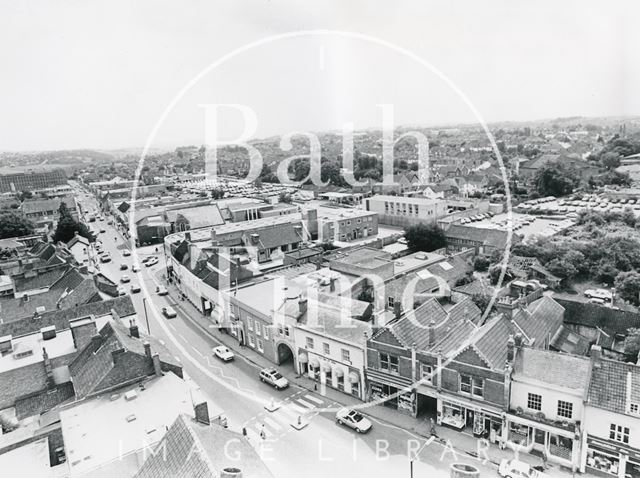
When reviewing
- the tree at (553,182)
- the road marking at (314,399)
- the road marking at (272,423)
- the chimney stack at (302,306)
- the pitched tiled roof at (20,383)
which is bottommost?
the road marking at (272,423)

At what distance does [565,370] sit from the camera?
27156mm

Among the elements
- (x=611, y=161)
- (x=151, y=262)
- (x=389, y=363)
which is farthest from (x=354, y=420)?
(x=611, y=161)

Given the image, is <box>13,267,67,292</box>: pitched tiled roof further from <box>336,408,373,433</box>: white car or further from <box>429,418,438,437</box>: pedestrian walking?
<box>429,418,438,437</box>: pedestrian walking

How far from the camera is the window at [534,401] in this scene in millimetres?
26938

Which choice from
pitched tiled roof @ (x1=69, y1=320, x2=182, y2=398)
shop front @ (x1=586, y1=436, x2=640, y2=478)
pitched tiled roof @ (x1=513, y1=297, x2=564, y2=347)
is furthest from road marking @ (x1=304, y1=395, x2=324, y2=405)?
shop front @ (x1=586, y1=436, x2=640, y2=478)

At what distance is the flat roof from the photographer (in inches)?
898

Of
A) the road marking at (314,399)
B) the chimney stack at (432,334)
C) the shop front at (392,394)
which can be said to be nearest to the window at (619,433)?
the chimney stack at (432,334)

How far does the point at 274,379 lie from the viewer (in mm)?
36219

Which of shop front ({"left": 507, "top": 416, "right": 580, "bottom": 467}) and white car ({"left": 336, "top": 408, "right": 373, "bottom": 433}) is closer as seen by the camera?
shop front ({"left": 507, "top": 416, "right": 580, "bottom": 467})

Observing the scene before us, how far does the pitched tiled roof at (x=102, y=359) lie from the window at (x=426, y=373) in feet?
57.8

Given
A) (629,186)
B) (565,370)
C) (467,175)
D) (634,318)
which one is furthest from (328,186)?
(565,370)

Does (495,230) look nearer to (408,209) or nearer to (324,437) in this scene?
(408,209)

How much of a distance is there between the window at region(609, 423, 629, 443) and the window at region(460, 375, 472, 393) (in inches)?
308

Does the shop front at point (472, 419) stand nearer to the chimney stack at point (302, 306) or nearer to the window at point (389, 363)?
the window at point (389, 363)
